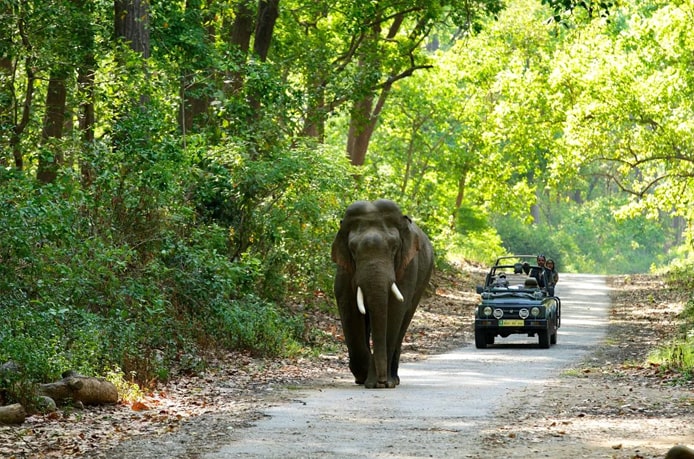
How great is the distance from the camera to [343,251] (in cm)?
1666

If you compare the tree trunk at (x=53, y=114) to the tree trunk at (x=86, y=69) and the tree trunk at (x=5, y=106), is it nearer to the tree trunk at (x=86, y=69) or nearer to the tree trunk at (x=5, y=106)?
the tree trunk at (x=86, y=69)

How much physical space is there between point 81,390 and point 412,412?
11.1 ft

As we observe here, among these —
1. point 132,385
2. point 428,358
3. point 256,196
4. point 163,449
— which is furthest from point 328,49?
point 163,449

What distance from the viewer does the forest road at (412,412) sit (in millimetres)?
10273

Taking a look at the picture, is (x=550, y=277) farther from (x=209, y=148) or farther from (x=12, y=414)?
(x=12, y=414)

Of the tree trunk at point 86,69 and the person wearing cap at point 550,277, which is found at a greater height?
the tree trunk at point 86,69

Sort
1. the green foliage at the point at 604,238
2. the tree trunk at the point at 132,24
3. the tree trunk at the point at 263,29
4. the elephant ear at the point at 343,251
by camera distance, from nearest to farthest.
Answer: the elephant ear at the point at 343,251 → the tree trunk at the point at 132,24 → the tree trunk at the point at 263,29 → the green foliage at the point at 604,238

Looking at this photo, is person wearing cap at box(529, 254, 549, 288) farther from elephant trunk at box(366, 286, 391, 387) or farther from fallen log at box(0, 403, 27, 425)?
fallen log at box(0, 403, 27, 425)

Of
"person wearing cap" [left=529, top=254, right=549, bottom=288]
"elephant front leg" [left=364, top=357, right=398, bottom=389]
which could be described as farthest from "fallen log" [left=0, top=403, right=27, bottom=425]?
"person wearing cap" [left=529, top=254, right=549, bottom=288]

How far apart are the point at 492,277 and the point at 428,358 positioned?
3941 mm

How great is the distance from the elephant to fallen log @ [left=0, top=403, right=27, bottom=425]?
5220mm

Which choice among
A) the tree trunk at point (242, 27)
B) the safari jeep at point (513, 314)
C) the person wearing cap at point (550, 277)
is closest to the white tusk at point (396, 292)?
the safari jeep at point (513, 314)

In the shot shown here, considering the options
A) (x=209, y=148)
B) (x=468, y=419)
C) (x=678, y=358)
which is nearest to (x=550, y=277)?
(x=678, y=358)

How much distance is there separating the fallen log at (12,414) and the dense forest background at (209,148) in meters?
0.93
